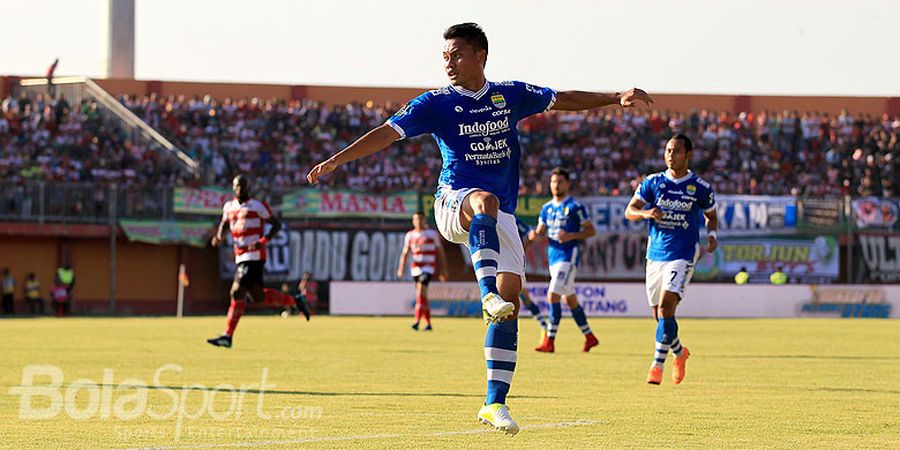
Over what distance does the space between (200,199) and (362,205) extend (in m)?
4.74

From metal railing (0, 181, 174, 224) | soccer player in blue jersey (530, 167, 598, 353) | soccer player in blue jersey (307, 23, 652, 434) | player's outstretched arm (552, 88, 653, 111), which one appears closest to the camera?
soccer player in blue jersey (307, 23, 652, 434)

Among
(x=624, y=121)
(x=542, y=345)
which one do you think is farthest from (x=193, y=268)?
(x=542, y=345)

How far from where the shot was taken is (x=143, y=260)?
145 feet

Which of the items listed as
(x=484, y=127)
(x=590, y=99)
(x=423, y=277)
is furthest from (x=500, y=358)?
(x=423, y=277)

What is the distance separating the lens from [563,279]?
20.1 metres

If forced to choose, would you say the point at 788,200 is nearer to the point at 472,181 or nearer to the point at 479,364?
the point at 479,364

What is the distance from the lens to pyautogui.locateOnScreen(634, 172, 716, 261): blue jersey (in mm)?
14453

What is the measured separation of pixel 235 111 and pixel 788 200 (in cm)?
1775

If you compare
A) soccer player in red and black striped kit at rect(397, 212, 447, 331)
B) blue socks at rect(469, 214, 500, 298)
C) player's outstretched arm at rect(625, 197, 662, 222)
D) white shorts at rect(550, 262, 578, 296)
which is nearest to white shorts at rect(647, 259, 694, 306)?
player's outstretched arm at rect(625, 197, 662, 222)

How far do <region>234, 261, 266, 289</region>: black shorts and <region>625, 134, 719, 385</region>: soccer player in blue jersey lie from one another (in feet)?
20.6

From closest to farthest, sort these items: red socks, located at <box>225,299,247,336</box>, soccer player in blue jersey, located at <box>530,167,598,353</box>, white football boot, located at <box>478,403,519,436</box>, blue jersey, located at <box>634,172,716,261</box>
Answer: white football boot, located at <box>478,403,519,436</box> → blue jersey, located at <box>634,172,716,261</box> → red socks, located at <box>225,299,247,336</box> → soccer player in blue jersey, located at <box>530,167,598,353</box>

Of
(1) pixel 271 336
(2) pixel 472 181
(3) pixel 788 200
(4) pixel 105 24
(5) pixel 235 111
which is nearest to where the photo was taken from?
(2) pixel 472 181

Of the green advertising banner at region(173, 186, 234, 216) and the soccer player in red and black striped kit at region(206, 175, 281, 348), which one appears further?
the green advertising banner at region(173, 186, 234, 216)

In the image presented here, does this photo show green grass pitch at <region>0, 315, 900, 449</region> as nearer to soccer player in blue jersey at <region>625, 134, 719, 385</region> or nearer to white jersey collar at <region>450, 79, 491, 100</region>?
soccer player in blue jersey at <region>625, 134, 719, 385</region>
